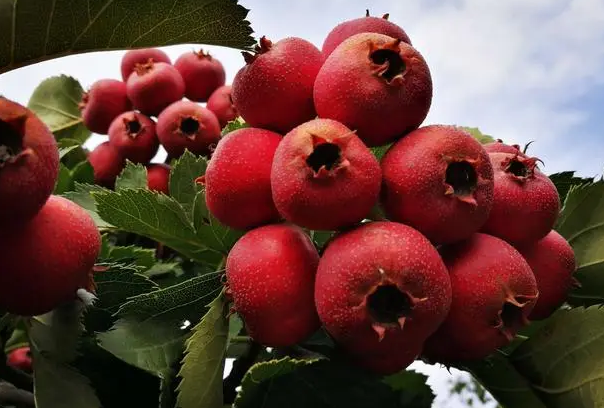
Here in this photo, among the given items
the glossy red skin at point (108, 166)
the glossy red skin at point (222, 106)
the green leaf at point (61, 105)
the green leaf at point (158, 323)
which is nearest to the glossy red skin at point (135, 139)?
the glossy red skin at point (108, 166)

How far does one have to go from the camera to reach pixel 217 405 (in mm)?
906

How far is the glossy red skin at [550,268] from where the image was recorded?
941mm

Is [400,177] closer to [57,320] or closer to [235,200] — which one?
[235,200]

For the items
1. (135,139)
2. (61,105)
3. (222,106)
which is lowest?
(61,105)

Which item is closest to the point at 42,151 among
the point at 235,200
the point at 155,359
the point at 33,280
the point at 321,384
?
the point at 33,280

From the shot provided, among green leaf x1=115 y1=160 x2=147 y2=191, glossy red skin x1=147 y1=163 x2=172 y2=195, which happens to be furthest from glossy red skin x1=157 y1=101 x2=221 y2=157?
green leaf x1=115 y1=160 x2=147 y2=191

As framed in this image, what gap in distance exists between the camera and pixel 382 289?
77 centimetres

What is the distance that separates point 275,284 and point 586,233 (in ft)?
1.93

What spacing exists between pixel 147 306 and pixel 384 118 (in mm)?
399

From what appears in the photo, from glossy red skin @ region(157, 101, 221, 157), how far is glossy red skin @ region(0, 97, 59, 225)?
1.19 meters

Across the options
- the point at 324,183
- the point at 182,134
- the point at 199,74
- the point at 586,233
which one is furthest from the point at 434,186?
the point at 199,74

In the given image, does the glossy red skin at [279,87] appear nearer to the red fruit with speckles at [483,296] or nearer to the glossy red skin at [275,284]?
the glossy red skin at [275,284]

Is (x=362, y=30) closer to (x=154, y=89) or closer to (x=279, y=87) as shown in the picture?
(x=279, y=87)

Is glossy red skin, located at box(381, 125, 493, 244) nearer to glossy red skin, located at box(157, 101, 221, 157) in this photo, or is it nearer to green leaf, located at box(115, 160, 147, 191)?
green leaf, located at box(115, 160, 147, 191)
